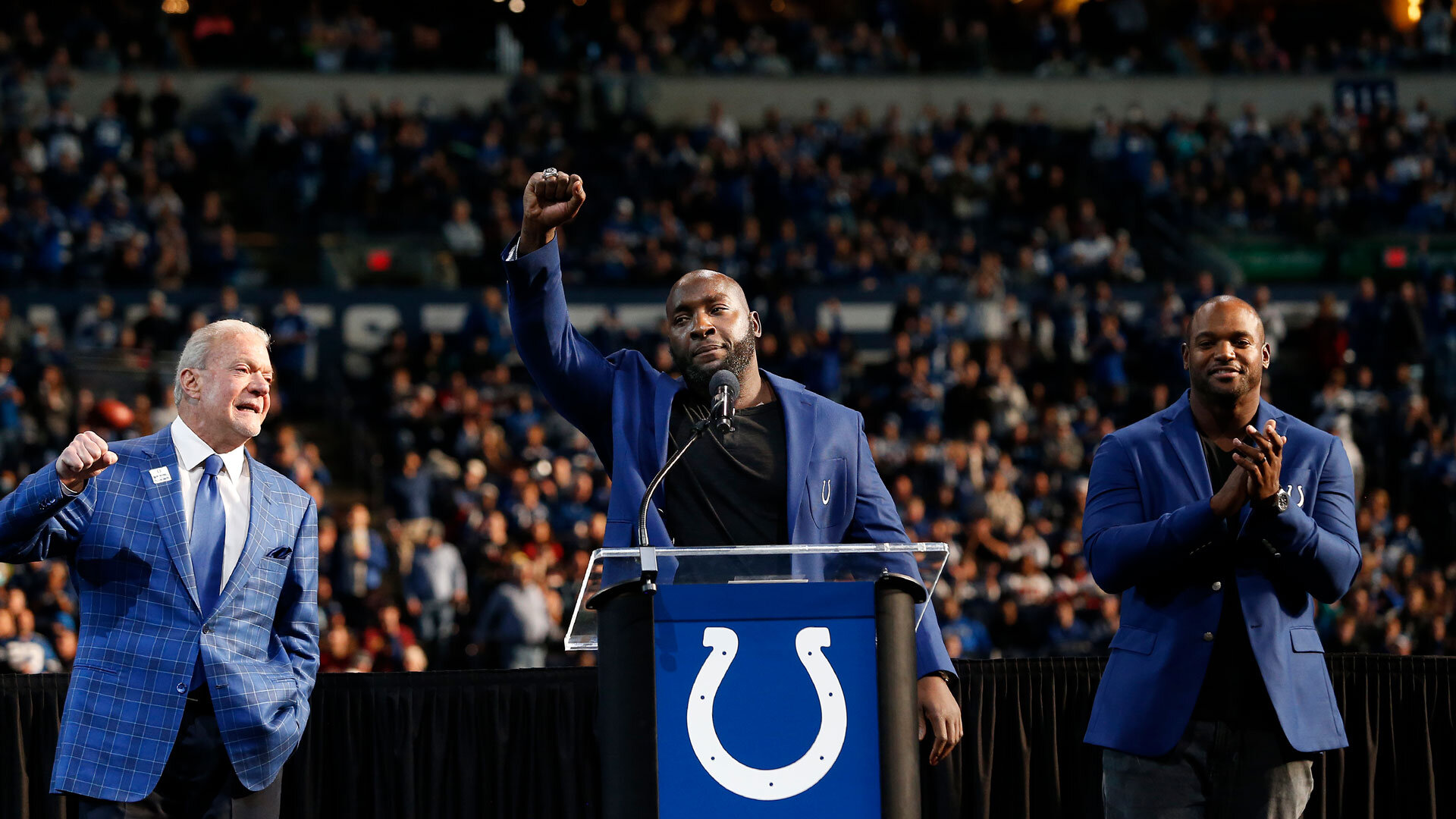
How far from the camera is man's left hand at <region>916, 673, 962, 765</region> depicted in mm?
3516

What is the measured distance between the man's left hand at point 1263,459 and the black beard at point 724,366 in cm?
115

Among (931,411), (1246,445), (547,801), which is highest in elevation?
(931,411)

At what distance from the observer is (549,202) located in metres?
3.55

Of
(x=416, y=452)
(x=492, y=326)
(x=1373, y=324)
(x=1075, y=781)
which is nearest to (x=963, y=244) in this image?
(x=1373, y=324)

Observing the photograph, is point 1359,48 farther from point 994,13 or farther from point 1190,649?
point 1190,649

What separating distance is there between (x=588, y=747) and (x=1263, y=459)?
238 cm

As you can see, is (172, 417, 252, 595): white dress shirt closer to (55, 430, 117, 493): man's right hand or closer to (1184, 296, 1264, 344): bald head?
(55, 430, 117, 493): man's right hand

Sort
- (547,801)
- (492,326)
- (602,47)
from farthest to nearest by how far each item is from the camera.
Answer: (602,47) → (492,326) → (547,801)

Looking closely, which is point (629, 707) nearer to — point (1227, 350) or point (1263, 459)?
point (1263, 459)

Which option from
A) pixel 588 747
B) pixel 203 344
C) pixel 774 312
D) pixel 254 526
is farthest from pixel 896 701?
pixel 774 312

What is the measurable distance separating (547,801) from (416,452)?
907 centimetres

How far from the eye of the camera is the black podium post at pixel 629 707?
2.86m

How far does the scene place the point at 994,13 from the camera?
25.6 m

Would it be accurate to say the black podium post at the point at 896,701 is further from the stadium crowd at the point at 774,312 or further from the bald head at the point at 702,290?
the stadium crowd at the point at 774,312
